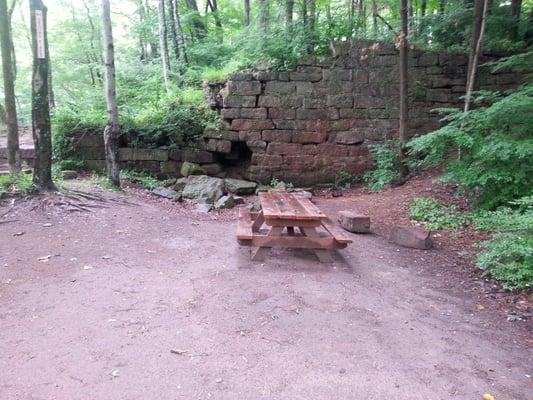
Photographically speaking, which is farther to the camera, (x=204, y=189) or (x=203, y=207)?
(x=204, y=189)

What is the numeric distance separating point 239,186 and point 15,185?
12.8ft

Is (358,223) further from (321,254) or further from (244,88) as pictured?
(244,88)

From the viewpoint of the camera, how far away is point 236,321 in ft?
9.73

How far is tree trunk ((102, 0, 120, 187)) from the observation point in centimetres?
640

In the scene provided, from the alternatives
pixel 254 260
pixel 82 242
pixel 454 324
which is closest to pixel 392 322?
pixel 454 324

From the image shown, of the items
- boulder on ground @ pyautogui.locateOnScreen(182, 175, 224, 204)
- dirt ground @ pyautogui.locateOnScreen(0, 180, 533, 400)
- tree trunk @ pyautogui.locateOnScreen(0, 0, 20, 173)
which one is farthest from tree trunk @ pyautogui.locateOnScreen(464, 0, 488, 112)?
tree trunk @ pyautogui.locateOnScreen(0, 0, 20, 173)

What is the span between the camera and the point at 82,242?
4.54 metres

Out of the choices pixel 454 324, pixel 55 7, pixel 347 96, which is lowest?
pixel 454 324

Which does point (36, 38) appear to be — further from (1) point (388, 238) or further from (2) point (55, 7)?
(2) point (55, 7)

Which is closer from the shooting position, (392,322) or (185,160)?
(392,322)

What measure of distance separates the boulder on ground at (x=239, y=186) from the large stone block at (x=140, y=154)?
1.57 meters

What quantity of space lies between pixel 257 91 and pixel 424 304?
19.5ft

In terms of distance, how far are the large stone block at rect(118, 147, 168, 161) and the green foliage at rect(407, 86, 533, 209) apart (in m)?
5.26

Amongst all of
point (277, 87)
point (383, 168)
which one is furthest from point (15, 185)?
point (383, 168)
